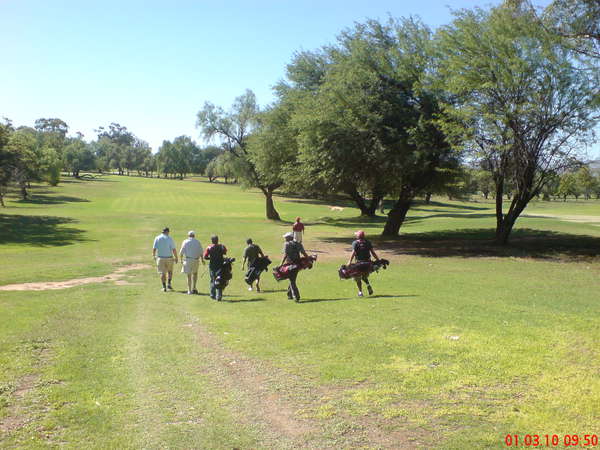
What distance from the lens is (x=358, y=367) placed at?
732 centimetres

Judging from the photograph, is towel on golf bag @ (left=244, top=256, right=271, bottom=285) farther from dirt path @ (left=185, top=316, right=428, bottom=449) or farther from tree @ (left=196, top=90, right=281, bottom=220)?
tree @ (left=196, top=90, right=281, bottom=220)

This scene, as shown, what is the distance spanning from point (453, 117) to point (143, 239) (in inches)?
821

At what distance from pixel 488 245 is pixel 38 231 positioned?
31.6 m

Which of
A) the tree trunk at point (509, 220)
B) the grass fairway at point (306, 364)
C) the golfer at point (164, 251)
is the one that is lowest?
the grass fairway at point (306, 364)

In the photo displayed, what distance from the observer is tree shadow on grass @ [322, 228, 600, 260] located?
936 inches

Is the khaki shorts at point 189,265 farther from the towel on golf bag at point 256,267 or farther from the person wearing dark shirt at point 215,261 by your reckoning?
the towel on golf bag at point 256,267

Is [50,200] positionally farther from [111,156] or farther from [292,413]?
[111,156]

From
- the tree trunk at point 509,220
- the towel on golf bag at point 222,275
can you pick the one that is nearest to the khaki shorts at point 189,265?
the towel on golf bag at point 222,275

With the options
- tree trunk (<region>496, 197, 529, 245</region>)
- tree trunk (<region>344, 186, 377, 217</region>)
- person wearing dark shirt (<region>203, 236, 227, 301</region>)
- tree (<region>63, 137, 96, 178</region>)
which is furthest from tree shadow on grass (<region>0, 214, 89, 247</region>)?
tree (<region>63, 137, 96, 178</region>)
